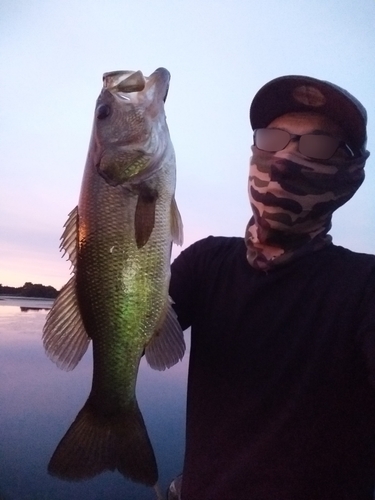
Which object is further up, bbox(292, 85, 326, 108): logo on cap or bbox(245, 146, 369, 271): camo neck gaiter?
bbox(292, 85, 326, 108): logo on cap

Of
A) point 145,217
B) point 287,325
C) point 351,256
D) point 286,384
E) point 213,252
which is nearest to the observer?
point 145,217

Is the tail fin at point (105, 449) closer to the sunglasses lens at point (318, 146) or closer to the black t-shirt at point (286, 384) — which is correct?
the black t-shirt at point (286, 384)

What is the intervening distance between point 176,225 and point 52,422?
7.54 metres

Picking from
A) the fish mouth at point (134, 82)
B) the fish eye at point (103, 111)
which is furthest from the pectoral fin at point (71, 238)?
the fish mouth at point (134, 82)

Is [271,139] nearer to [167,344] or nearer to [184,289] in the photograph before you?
[184,289]

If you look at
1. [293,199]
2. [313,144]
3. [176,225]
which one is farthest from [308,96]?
[176,225]

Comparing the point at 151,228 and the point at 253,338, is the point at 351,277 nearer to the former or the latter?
the point at 253,338

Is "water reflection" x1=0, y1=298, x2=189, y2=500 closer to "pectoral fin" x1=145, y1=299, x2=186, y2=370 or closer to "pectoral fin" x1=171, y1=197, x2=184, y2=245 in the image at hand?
"pectoral fin" x1=145, y1=299, x2=186, y2=370

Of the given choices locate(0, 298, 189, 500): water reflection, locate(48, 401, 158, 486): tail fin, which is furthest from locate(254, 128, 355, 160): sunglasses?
locate(0, 298, 189, 500): water reflection

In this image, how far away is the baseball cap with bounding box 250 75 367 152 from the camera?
2219 millimetres

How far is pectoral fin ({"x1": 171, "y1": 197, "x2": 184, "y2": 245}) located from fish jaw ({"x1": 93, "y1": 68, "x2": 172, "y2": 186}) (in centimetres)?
18

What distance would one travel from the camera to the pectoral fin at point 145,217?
1734mm

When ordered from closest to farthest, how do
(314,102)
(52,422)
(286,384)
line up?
(286,384)
(314,102)
(52,422)

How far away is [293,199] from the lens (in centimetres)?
229
